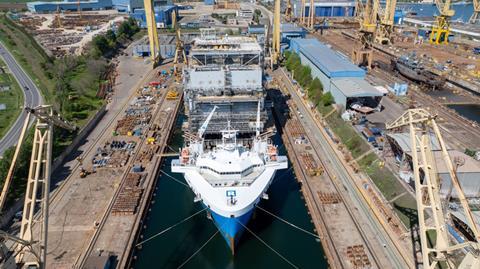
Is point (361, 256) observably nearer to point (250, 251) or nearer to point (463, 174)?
point (250, 251)

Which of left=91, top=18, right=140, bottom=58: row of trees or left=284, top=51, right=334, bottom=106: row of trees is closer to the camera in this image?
left=284, top=51, right=334, bottom=106: row of trees

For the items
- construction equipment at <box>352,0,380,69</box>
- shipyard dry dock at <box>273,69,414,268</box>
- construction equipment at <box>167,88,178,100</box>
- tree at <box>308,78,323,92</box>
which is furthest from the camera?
construction equipment at <box>352,0,380,69</box>

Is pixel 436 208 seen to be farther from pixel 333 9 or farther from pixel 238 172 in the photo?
pixel 333 9

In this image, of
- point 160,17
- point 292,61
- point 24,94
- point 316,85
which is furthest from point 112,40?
point 316,85

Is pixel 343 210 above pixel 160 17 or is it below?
below

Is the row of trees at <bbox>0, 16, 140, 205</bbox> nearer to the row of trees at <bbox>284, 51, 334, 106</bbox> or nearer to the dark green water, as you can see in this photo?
the row of trees at <bbox>284, 51, 334, 106</bbox>

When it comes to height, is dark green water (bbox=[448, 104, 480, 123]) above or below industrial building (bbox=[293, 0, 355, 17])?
below

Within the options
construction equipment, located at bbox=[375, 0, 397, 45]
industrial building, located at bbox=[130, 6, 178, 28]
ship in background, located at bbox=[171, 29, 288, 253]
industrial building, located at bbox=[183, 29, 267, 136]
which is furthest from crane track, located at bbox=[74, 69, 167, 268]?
industrial building, located at bbox=[130, 6, 178, 28]
